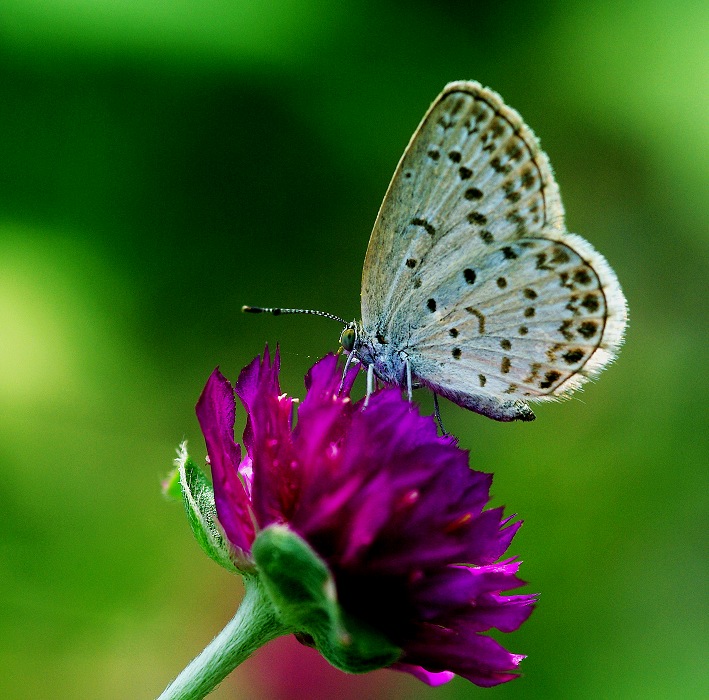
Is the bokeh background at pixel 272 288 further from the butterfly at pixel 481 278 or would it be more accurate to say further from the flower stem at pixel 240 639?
the flower stem at pixel 240 639

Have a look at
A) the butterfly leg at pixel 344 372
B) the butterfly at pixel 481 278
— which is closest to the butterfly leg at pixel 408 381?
the butterfly at pixel 481 278

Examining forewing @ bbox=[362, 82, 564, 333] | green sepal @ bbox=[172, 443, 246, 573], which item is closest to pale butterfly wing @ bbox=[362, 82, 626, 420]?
forewing @ bbox=[362, 82, 564, 333]

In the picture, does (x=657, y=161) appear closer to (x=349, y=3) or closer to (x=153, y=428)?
(x=349, y=3)

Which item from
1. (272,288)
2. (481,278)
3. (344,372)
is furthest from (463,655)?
(272,288)

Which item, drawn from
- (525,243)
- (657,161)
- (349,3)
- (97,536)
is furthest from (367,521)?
(657,161)

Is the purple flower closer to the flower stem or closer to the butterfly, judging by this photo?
the flower stem

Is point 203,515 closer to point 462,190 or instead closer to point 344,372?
point 344,372
